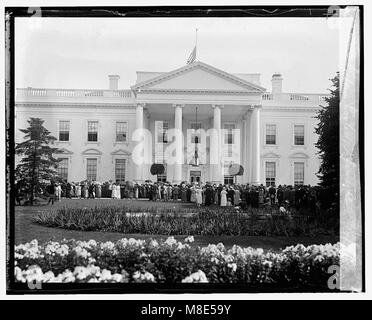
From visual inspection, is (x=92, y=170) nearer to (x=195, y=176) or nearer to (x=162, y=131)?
(x=162, y=131)

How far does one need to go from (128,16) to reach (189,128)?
6.68 ft

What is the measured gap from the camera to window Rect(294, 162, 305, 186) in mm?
7414

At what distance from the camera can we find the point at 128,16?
6.80 metres

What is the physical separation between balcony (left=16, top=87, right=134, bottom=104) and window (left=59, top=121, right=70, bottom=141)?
0.36m

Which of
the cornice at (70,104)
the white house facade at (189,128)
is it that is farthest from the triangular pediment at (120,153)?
the cornice at (70,104)

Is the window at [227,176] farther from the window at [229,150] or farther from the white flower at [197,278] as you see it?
the white flower at [197,278]

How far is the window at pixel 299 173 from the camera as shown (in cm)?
741

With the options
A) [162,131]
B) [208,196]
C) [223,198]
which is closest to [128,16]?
[162,131]

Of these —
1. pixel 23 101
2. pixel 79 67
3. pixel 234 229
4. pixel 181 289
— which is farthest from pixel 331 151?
pixel 23 101

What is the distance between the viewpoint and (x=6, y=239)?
22.2 feet

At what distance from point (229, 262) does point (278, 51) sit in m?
3.36

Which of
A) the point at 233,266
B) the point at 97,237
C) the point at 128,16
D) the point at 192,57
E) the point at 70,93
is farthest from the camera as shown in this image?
the point at 70,93

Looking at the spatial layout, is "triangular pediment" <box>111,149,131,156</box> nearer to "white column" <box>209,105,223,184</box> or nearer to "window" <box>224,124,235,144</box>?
"white column" <box>209,105,223,184</box>

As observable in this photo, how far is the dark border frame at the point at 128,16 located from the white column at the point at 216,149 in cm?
163
